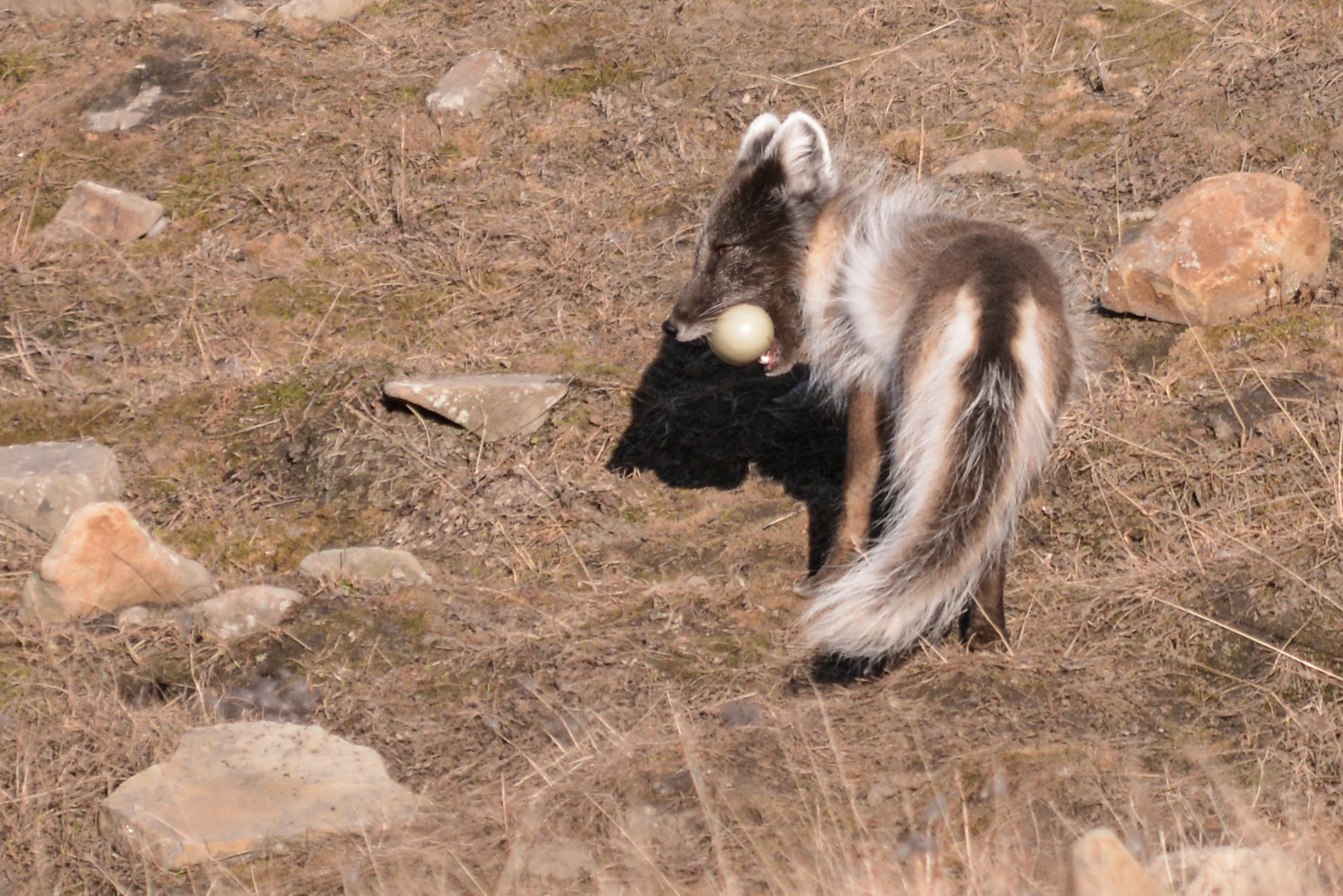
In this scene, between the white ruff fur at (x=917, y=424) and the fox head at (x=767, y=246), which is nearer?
the white ruff fur at (x=917, y=424)

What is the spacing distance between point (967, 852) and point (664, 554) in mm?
2654

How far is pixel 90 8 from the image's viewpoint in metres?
10.0

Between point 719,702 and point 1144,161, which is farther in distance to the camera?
point 1144,161

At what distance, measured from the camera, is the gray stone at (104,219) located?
7918mm

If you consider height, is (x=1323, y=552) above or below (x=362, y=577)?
above

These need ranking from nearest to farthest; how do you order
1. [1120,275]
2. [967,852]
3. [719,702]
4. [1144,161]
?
[967,852] → [719,702] → [1120,275] → [1144,161]

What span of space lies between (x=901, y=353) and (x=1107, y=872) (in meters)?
2.30

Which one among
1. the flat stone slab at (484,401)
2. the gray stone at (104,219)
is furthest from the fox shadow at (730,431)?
the gray stone at (104,219)

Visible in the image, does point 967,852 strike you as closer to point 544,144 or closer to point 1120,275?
point 1120,275

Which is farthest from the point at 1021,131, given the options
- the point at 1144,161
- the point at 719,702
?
the point at 719,702

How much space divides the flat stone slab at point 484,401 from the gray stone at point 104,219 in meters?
2.72

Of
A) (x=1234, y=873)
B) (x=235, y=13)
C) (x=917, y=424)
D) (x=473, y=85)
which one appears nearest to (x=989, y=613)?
(x=917, y=424)

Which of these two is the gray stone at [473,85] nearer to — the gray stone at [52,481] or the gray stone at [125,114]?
the gray stone at [125,114]

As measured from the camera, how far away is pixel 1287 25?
8.16 metres
